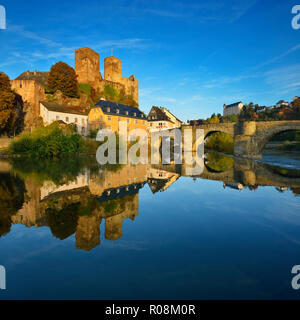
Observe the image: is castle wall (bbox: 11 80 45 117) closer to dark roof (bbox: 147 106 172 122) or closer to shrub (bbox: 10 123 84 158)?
shrub (bbox: 10 123 84 158)

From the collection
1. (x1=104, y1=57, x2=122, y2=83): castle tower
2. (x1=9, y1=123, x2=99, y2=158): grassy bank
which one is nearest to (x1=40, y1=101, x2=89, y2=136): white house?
(x1=9, y1=123, x2=99, y2=158): grassy bank

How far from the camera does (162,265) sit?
4168mm

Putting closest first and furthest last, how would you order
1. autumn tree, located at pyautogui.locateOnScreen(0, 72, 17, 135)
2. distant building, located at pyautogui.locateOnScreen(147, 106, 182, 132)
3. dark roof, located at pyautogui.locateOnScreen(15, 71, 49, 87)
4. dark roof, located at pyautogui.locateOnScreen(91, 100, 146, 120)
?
autumn tree, located at pyautogui.locateOnScreen(0, 72, 17, 135) < dark roof, located at pyautogui.locateOnScreen(91, 100, 146, 120) < dark roof, located at pyautogui.locateOnScreen(15, 71, 49, 87) < distant building, located at pyautogui.locateOnScreen(147, 106, 182, 132)

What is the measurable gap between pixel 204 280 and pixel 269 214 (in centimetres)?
527

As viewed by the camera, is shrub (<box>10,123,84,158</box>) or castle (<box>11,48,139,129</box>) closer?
shrub (<box>10,123,84,158</box>)

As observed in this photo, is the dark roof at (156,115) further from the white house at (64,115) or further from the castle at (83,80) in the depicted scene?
the white house at (64,115)

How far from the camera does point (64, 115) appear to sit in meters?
41.7

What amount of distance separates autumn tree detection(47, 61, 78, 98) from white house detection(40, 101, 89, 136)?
221 inches

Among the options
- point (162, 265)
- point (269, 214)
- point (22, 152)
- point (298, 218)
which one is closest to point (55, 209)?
point (162, 265)

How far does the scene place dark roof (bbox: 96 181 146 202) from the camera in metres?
9.28

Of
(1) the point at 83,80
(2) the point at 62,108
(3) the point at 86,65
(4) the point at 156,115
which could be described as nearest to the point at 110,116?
(2) the point at 62,108
